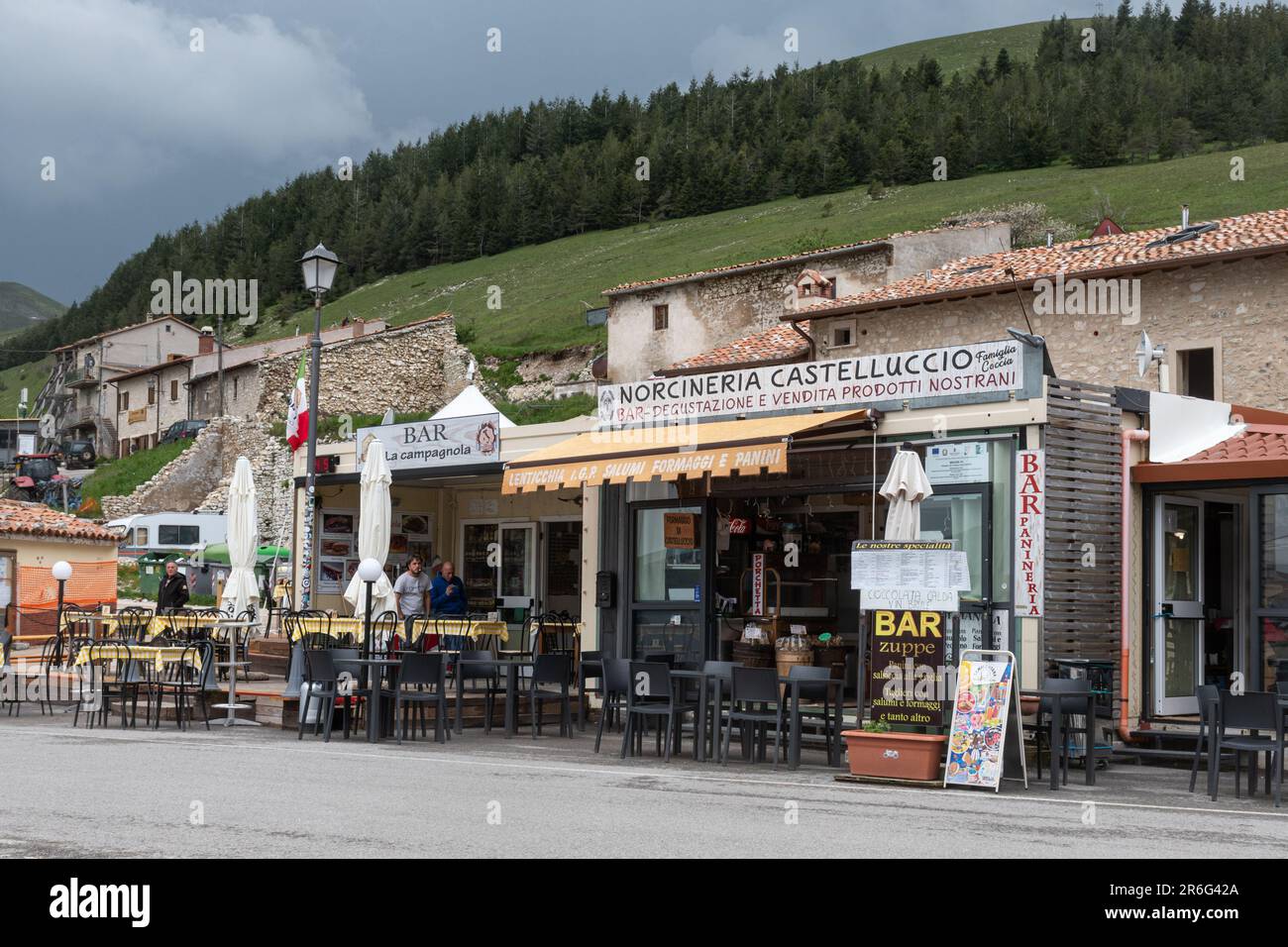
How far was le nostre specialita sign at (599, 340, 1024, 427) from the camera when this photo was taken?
45.3ft

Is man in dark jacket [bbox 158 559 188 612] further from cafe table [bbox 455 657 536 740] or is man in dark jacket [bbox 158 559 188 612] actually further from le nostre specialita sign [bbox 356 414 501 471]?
cafe table [bbox 455 657 536 740]

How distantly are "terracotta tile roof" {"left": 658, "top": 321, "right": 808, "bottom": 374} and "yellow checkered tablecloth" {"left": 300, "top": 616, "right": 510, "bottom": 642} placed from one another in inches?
532

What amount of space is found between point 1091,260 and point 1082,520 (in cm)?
1290

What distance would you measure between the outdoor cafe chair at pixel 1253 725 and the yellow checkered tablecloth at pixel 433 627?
8056mm

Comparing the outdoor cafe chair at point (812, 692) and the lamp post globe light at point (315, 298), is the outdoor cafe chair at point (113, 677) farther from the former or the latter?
the outdoor cafe chair at point (812, 692)

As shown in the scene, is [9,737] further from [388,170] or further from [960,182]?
[388,170]

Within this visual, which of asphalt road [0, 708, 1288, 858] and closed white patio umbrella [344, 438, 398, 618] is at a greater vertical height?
closed white patio umbrella [344, 438, 398, 618]

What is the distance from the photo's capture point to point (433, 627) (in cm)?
1619

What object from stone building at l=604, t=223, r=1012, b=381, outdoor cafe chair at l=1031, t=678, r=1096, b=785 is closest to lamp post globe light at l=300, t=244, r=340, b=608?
outdoor cafe chair at l=1031, t=678, r=1096, b=785

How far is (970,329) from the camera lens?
86.3ft

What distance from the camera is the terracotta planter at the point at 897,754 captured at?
35.9ft

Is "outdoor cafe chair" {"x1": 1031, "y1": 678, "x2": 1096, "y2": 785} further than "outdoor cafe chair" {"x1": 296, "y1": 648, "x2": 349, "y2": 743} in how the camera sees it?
No

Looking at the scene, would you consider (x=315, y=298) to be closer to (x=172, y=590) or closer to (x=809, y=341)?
(x=172, y=590)
